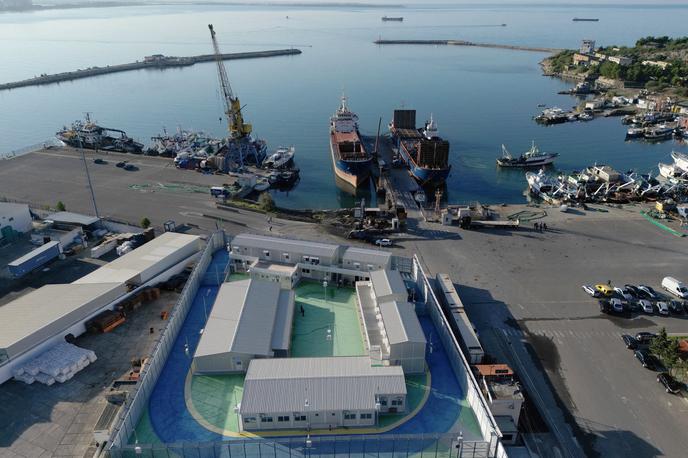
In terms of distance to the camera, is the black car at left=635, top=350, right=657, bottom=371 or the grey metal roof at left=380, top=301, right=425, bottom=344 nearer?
the grey metal roof at left=380, top=301, right=425, bottom=344

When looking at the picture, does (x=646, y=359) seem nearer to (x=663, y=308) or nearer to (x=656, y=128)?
(x=663, y=308)

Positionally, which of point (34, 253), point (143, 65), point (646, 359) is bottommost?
point (646, 359)

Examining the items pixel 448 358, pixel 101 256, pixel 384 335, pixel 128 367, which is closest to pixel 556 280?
pixel 448 358

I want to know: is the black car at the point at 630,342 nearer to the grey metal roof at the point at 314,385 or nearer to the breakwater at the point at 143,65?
the grey metal roof at the point at 314,385

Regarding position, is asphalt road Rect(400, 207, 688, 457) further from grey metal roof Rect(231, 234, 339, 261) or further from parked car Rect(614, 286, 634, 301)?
grey metal roof Rect(231, 234, 339, 261)

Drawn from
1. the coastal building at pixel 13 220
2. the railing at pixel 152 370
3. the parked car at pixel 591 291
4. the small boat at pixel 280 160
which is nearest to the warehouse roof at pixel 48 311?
the railing at pixel 152 370

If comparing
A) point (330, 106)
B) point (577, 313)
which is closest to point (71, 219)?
point (577, 313)

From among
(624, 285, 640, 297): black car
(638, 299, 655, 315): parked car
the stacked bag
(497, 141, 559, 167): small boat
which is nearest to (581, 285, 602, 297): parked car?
(624, 285, 640, 297): black car
